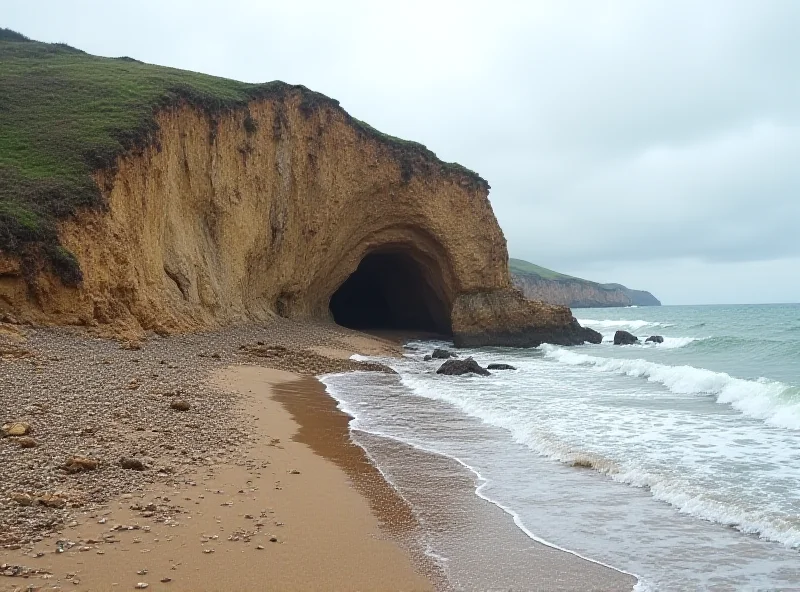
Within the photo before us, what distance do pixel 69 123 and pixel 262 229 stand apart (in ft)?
29.5

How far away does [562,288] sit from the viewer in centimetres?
13338

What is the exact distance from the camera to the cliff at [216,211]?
55.8ft

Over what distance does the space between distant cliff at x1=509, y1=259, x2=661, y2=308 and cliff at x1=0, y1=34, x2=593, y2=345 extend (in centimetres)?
7421

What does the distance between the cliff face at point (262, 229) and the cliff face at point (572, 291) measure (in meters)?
74.3

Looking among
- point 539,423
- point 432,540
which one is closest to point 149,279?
point 539,423

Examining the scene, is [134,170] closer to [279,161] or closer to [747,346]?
[279,161]

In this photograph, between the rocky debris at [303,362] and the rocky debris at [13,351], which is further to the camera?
the rocky debris at [303,362]

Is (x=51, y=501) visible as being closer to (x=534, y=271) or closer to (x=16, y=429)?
(x=16, y=429)

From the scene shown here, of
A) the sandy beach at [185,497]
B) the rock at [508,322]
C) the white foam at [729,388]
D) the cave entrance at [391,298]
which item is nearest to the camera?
the sandy beach at [185,497]

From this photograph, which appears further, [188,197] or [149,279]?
[188,197]

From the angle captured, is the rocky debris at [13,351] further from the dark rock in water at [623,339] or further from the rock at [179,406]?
the dark rock in water at [623,339]

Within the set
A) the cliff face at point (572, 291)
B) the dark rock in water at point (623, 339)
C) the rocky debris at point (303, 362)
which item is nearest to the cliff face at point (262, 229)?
the rocky debris at point (303, 362)

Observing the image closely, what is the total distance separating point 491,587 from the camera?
4695 millimetres

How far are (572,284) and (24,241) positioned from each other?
435ft
